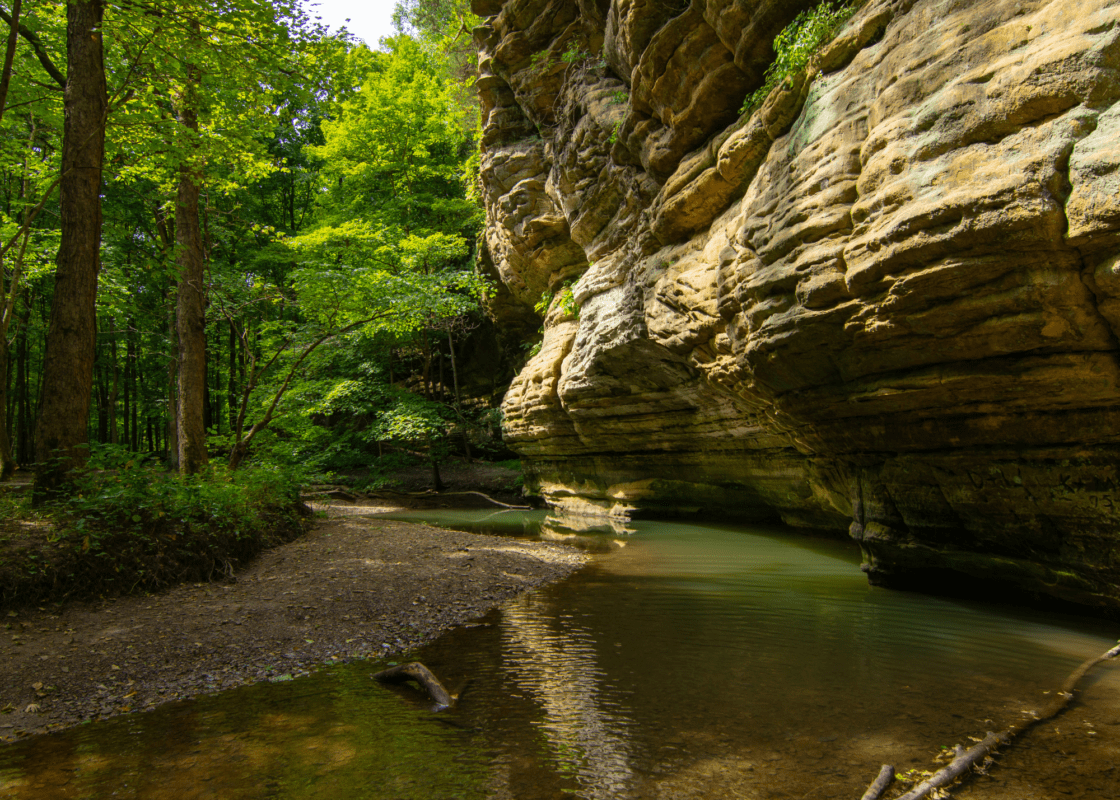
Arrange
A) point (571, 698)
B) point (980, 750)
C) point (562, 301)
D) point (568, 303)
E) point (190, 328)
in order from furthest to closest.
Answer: point (562, 301)
point (568, 303)
point (190, 328)
point (571, 698)
point (980, 750)

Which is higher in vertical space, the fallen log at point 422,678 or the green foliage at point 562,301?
the green foliage at point 562,301

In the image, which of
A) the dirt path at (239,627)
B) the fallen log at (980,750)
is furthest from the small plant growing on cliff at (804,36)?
the dirt path at (239,627)

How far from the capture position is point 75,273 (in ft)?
26.5

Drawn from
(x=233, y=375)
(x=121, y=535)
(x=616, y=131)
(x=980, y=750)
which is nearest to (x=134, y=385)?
(x=233, y=375)

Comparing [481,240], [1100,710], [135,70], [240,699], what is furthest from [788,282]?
[481,240]

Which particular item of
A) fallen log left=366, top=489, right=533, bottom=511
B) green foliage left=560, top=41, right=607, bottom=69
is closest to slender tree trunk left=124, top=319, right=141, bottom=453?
fallen log left=366, top=489, right=533, bottom=511

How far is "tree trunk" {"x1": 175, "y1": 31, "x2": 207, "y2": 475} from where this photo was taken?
11797 mm

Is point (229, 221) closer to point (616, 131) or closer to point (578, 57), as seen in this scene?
point (578, 57)

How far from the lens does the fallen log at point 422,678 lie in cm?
461

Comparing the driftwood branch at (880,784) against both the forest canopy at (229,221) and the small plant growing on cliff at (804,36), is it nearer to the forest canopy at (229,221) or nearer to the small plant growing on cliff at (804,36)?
the small plant growing on cliff at (804,36)

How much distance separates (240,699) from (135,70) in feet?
34.1

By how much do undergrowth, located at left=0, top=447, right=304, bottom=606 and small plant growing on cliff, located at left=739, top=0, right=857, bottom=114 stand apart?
35.1 feet

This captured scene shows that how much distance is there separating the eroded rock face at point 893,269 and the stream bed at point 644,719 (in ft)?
5.62

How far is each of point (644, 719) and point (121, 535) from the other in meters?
6.60
